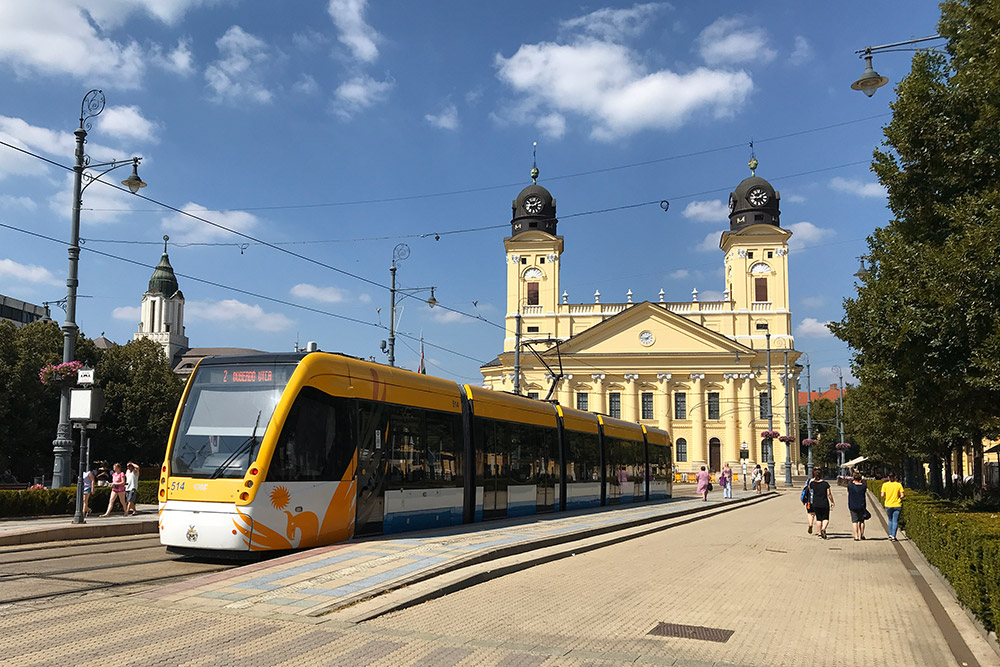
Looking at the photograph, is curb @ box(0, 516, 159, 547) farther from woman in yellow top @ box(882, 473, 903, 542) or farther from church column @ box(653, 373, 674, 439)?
church column @ box(653, 373, 674, 439)

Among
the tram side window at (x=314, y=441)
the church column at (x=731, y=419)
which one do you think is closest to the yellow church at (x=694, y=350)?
the church column at (x=731, y=419)

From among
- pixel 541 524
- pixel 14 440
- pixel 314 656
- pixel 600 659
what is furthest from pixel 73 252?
pixel 14 440

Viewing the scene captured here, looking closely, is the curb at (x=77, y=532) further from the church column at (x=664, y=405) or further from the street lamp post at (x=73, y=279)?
the church column at (x=664, y=405)

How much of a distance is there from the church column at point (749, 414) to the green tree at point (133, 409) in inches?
2059

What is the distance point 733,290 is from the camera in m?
84.1

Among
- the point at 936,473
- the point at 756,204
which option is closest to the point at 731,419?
the point at 756,204

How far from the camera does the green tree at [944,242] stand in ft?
36.1

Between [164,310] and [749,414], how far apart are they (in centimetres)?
8109

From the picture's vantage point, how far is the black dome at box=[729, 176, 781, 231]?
270 feet

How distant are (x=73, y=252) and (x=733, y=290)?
73.1 meters

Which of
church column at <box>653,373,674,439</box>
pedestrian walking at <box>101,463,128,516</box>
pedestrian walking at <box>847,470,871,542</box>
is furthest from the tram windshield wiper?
church column at <box>653,373,674,439</box>

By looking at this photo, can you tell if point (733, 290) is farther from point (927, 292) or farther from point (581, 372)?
point (927, 292)

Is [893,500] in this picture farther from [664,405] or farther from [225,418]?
[664,405]

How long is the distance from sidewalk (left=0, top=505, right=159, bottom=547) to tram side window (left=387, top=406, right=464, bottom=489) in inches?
251
